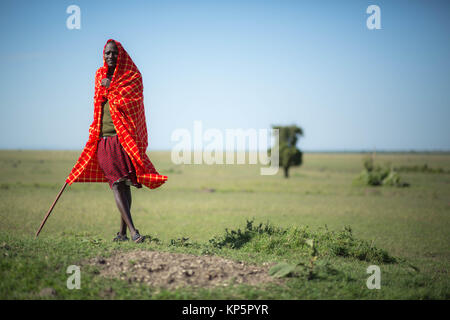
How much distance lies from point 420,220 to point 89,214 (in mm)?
12523

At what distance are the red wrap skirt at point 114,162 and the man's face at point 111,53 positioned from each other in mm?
1237

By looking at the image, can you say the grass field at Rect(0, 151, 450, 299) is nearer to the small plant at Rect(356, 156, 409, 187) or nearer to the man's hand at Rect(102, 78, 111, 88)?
the man's hand at Rect(102, 78, 111, 88)

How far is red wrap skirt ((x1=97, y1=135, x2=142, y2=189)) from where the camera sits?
5.79 meters

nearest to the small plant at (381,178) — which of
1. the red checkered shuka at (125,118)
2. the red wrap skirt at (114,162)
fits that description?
the red checkered shuka at (125,118)

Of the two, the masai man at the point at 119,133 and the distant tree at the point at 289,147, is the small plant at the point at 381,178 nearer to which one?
the distant tree at the point at 289,147

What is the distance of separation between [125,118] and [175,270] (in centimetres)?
277

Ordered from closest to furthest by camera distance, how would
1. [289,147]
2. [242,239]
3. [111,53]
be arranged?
[111,53] → [242,239] → [289,147]

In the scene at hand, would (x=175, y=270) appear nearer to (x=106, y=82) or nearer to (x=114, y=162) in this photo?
(x=114, y=162)

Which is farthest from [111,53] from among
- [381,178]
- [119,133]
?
[381,178]

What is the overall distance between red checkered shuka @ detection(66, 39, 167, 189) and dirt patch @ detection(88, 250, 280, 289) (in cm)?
153

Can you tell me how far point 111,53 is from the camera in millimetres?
5902

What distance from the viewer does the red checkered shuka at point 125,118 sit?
5828mm

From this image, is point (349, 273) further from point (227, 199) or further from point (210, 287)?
point (227, 199)

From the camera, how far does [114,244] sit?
18.1ft
